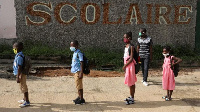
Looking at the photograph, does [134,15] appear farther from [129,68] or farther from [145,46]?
[129,68]

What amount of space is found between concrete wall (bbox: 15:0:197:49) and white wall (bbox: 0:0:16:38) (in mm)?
187

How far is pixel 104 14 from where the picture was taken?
11180 millimetres

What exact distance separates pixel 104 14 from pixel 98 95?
18.1 ft

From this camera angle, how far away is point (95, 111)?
525cm

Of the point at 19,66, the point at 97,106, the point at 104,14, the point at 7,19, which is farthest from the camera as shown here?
the point at 104,14

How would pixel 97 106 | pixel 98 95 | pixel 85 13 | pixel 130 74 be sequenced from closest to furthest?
pixel 97 106
pixel 130 74
pixel 98 95
pixel 85 13

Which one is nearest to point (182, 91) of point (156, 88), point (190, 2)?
point (156, 88)

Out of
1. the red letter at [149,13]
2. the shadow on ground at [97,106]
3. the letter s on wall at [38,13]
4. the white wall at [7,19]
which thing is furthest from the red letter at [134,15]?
the shadow on ground at [97,106]

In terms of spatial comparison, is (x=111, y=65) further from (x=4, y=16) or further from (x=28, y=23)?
(x=4, y=16)

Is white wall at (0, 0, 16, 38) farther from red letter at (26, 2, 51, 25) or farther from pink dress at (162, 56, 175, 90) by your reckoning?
pink dress at (162, 56, 175, 90)

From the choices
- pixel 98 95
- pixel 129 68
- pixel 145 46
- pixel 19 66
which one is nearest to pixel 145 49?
pixel 145 46

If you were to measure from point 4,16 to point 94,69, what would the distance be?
13.6 feet

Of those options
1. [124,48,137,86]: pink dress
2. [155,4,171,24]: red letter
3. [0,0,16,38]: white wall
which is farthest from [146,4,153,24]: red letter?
[124,48,137,86]: pink dress

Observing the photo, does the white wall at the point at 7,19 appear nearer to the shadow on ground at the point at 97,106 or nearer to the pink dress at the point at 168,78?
the shadow on ground at the point at 97,106
